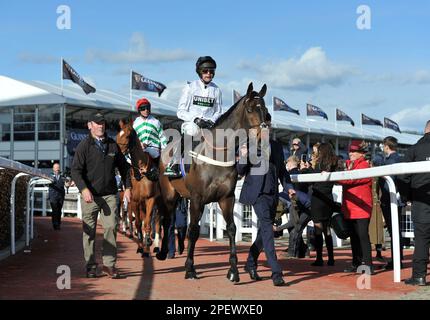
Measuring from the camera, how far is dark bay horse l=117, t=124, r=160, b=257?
9984 millimetres

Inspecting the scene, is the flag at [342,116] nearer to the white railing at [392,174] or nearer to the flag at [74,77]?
the flag at [74,77]

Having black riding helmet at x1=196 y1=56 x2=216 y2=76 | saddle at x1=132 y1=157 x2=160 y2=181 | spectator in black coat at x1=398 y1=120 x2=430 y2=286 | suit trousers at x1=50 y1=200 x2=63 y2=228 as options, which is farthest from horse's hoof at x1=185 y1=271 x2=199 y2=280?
suit trousers at x1=50 y1=200 x2=63 y2=228

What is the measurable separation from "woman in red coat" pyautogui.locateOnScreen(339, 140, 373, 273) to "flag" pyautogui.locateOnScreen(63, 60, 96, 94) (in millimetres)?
26350

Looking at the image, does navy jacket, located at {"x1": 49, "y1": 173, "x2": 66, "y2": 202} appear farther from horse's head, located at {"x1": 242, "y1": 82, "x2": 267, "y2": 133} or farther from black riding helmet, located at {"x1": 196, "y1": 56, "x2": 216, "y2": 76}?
horse's head, located at {"x1": 242, "y1": 82, "x2": 267, "y2": 133}

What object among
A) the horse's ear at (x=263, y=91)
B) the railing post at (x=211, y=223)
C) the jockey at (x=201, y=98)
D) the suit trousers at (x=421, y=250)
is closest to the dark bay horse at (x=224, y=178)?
the horse's ear at (x=263, y=91)

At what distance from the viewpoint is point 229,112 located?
7.52 m

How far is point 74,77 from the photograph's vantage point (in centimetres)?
3297

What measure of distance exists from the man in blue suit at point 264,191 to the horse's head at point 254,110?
9 cm

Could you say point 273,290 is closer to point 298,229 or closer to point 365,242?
point 365,242

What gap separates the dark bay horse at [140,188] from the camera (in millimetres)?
9984

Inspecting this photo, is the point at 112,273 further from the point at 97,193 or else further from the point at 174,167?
the point at 174,167

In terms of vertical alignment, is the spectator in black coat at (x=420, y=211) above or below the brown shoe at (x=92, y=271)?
above

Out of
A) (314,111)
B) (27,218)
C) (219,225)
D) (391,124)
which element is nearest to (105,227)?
(27,218)
